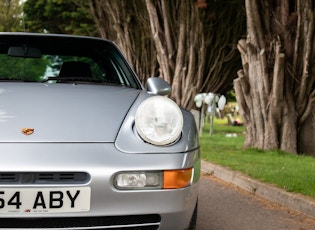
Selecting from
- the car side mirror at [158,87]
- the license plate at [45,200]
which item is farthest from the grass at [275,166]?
the license plate at [45,200]

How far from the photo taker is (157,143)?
108 inches

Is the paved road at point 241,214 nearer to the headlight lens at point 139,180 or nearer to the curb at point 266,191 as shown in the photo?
the curb at point 266,191

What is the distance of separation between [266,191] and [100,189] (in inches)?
128

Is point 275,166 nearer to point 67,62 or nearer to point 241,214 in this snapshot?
point 241,214

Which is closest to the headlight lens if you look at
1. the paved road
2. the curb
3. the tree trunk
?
the paved road

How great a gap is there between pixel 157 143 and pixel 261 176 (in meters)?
3.59

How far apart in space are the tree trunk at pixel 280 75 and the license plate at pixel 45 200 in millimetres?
7031

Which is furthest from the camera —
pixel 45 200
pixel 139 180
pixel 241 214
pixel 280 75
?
pixel 280 75

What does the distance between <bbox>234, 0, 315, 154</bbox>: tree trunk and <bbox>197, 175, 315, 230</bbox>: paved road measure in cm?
380

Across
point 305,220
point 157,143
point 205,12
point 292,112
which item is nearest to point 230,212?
point 305,220

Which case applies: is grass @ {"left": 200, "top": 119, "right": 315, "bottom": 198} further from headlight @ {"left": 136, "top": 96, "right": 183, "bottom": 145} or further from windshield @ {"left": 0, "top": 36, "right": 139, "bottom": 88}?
headlight @ {"left": 136, "top": 96, "right": 183, "bottom": 145}

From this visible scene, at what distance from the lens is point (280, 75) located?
912 cm

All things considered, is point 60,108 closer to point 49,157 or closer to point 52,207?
point 49,157

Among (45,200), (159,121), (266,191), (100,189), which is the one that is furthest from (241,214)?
(45,200)
